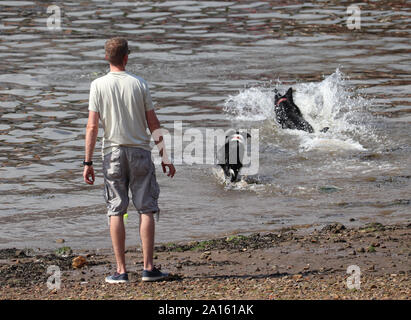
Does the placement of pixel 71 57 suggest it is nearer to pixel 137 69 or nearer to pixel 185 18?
pixel 137 69

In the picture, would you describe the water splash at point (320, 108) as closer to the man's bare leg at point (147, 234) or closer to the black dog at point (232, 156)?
the black dog at point (232, 156)

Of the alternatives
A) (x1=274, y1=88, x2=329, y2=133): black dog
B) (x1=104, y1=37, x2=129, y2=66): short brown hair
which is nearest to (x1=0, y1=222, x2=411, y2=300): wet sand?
(x1=104, y1=37, x2=129, y2=66): short brown hair

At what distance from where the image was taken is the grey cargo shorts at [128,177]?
695cm

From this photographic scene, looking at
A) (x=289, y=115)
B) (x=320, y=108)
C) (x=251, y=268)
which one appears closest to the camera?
(x=251, y=268)

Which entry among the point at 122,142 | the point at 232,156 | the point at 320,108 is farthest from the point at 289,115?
Answer: the point at 122,142

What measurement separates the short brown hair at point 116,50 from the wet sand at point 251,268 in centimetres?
192

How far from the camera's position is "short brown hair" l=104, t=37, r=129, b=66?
686 cm

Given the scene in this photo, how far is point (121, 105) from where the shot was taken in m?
6.91

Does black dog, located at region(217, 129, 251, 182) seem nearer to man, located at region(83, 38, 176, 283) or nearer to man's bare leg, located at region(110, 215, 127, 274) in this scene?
man, located at region(83, 38, 176, 283)

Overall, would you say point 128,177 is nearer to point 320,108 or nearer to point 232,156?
point 232,156

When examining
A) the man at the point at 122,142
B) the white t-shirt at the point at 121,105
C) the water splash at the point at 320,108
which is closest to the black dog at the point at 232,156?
the water splash at the point at 320,108

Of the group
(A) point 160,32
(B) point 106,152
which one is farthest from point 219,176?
(A) point 160,32

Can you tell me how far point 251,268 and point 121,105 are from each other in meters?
1.94

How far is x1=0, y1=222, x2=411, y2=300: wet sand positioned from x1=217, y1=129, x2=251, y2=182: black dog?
2109mm
